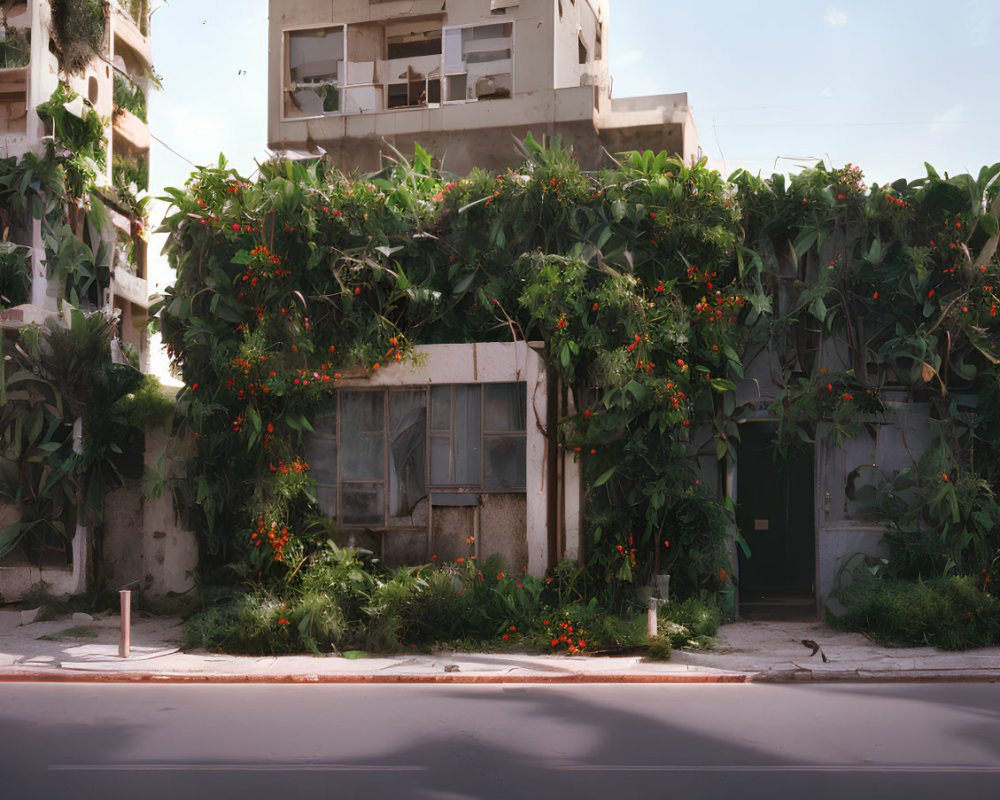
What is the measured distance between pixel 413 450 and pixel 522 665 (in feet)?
12.3

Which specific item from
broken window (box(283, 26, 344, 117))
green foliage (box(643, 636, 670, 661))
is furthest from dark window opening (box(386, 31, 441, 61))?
green foliage (box(643, 636, 670, 661))

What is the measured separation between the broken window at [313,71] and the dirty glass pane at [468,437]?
11.4m

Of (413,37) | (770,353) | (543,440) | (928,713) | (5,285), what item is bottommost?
(928,713)

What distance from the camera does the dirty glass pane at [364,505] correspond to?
1313 centimetres

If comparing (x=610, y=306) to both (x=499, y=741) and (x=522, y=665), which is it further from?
(x=499, y=741)

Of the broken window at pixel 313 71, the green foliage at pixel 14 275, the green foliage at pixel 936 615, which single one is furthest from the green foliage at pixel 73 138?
the green foliage at pixel 936 615

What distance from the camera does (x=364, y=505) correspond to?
13164 mm

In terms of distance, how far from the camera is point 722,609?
12.9 meters

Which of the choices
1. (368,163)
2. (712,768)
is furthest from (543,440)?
(368,163)

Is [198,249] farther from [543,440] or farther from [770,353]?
[770,353]

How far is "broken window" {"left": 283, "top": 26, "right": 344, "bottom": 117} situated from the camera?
71.3 ft

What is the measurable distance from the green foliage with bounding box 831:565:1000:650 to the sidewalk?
0.21m

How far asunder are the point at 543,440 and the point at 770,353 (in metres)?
3.47

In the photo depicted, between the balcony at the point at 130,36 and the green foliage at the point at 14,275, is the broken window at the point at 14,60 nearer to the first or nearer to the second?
the green foliage at the point at 14,275
